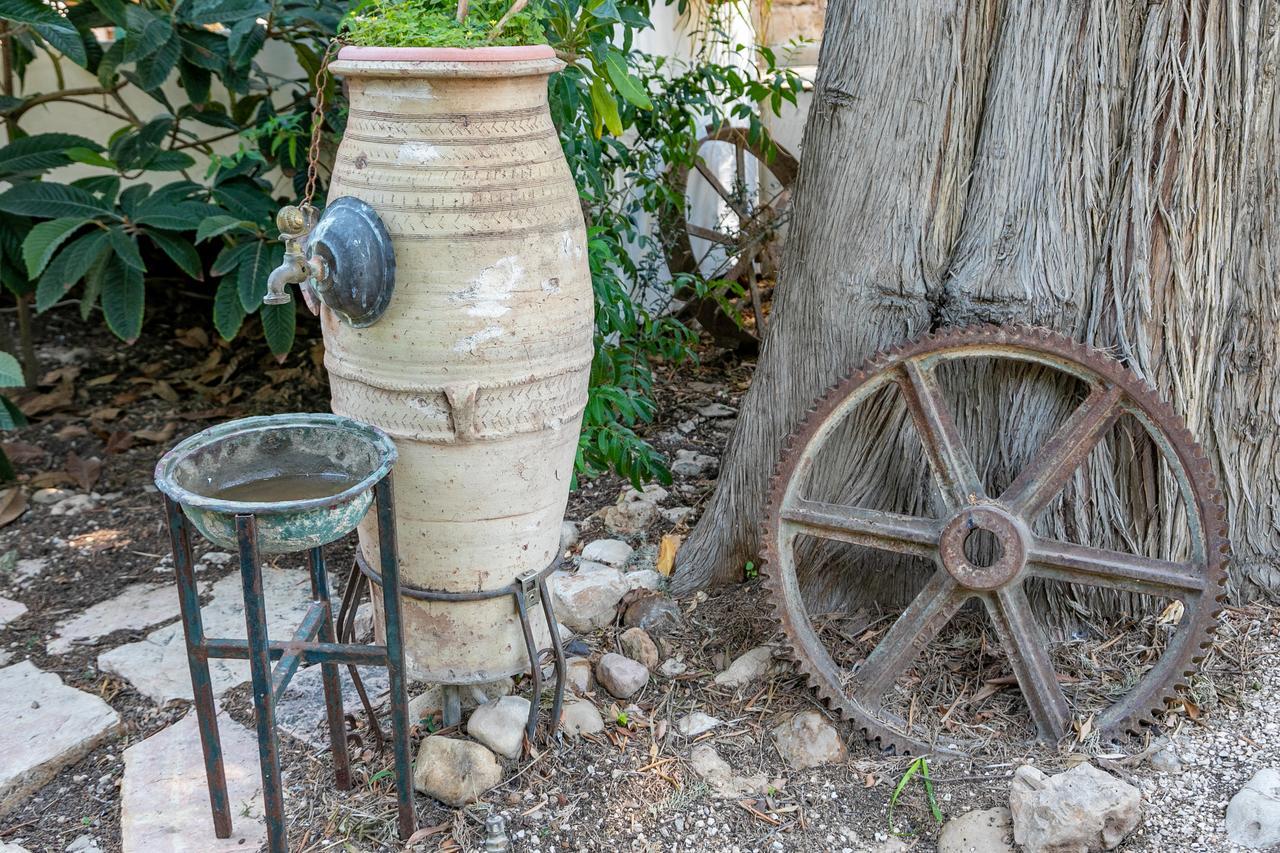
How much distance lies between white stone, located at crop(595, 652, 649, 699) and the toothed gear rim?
14.8 inches

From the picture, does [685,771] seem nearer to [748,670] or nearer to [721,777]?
[721,777]

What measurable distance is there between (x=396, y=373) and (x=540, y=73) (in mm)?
633

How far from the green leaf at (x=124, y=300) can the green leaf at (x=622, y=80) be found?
1.79 m

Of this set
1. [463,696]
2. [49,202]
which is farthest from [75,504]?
[463,696]

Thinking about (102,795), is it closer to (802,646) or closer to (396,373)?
(396,373)

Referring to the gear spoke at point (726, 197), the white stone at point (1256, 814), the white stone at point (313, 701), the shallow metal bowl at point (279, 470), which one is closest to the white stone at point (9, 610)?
the white stone at point (313, 701)

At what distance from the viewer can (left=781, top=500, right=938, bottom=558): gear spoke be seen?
7.79 feet

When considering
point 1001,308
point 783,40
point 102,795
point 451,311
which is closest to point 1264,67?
point 1001,308

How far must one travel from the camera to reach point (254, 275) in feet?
10.8

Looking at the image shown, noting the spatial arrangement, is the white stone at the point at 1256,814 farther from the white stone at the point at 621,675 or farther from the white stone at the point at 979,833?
the white stone at the point at 621,675

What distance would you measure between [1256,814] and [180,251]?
3256 mm

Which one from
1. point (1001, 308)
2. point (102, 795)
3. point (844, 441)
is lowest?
point (102, 795)

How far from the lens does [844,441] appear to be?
2.65 metres

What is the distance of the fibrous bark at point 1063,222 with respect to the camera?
2.25 m
